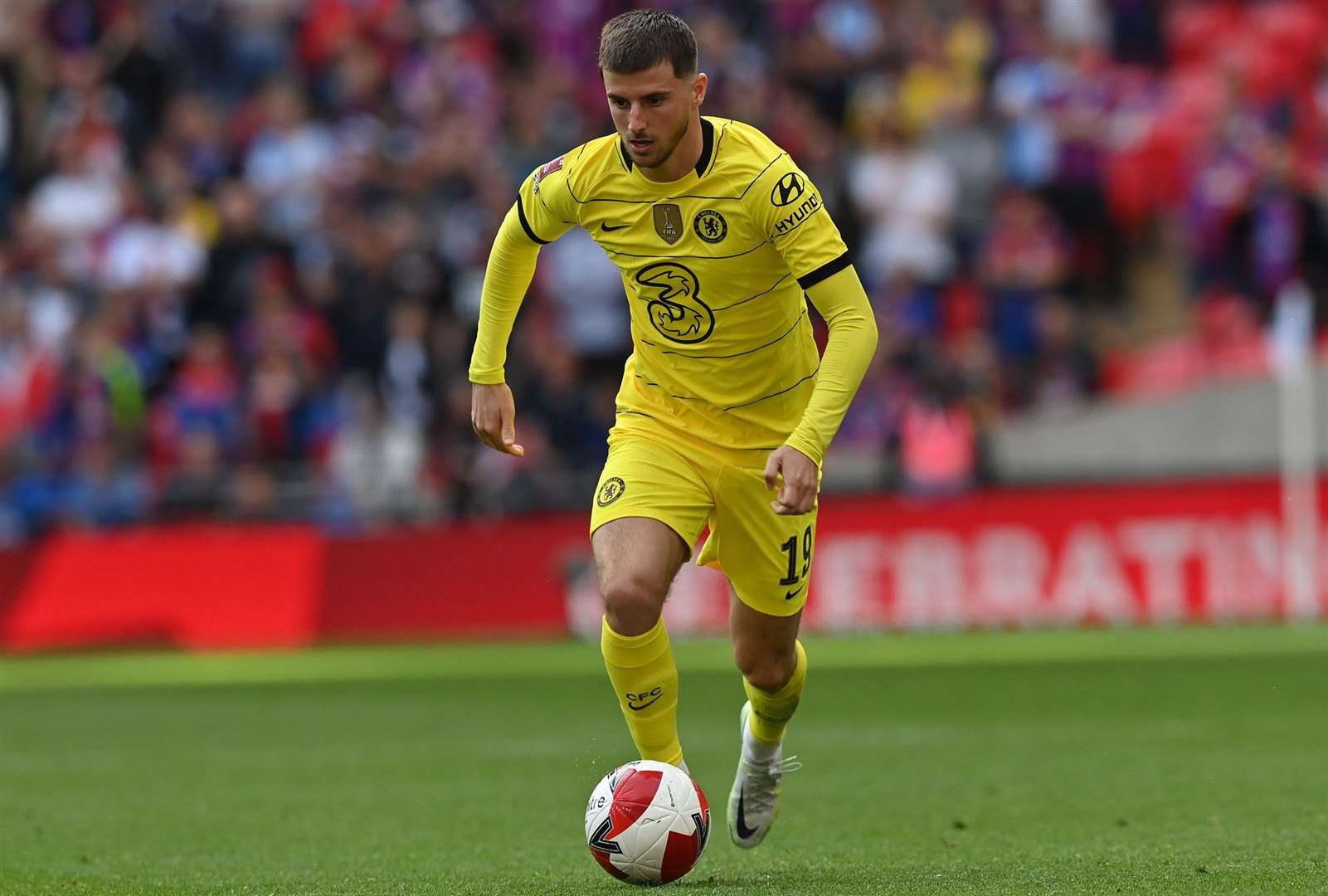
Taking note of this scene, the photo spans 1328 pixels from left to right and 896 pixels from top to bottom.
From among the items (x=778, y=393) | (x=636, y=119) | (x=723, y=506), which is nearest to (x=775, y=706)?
(x=723, y=506)

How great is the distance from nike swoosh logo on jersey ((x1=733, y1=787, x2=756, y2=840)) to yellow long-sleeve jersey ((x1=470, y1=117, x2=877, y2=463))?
1.17m

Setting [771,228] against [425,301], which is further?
[425,301]

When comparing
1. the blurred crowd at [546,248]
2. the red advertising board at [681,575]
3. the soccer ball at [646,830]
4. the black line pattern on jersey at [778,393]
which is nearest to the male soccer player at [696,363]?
the black line pattern on jersey at [778,393]

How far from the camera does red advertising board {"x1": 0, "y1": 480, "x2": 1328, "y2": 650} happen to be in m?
16.7

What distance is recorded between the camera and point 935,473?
56.9 ft

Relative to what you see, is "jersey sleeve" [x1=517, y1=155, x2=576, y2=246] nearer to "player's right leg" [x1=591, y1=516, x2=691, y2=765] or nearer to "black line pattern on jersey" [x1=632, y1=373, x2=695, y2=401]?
"black line pattern on jersey" [x1=632, y1=373, x2=695, y2=401]

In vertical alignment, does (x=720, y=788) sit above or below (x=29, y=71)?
below

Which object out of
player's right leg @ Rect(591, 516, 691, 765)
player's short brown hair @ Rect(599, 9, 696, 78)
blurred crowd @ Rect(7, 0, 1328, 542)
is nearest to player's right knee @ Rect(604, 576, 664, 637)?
player's right leg @ Rect(591, 516, 691, 765)

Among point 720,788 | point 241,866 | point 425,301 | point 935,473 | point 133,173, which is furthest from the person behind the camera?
point 133,173

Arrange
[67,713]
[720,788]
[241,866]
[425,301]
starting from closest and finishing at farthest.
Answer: [241,866] → [720,788] → [67,713] → [425,301]

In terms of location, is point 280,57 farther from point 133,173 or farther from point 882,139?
point 882,139

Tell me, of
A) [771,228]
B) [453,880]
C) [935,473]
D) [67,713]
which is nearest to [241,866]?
[453,880]

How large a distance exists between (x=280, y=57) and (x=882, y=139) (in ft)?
21.6

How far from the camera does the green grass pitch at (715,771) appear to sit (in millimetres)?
6344
